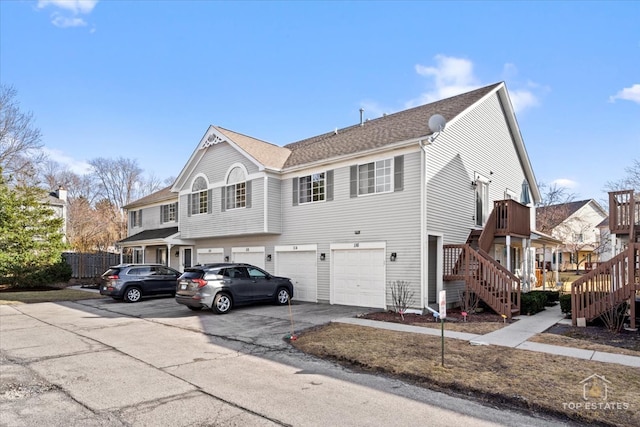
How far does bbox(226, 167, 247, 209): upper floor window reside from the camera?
17953mm

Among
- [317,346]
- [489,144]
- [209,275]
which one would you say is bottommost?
[317,346]

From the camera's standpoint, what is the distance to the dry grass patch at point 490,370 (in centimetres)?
520

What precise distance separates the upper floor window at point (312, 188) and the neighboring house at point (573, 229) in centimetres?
2440

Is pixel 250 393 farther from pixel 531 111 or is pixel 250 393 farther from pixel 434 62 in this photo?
pixel 531 111

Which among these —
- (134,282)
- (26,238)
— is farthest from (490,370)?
(26,238)

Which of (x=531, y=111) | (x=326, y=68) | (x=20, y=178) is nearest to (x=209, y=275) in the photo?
(x=326, y=68)

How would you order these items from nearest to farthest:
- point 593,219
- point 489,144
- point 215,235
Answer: point 489,144 < point 215,235 < point 593,219

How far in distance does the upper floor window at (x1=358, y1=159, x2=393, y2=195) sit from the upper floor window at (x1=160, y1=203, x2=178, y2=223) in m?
14.5

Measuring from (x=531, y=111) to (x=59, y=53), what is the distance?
2038 centimetres

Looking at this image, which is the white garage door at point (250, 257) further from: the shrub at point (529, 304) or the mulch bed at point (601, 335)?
the mulch bed at point (601, 335)

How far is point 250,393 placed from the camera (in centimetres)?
552

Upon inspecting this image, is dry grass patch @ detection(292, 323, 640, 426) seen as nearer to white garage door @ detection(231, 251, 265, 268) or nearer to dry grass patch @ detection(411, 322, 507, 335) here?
dry grass patch @ detection(411, 322, 507, 335)

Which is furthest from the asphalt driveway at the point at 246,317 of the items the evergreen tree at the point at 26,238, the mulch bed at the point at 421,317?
the evergreen tree at the point at 26,238

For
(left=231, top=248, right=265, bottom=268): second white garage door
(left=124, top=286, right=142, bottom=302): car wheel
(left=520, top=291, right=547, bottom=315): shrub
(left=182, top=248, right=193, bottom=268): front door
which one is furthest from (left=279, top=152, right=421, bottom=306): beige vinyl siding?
(left=182, top=248, right=193, bottom=268): front door
